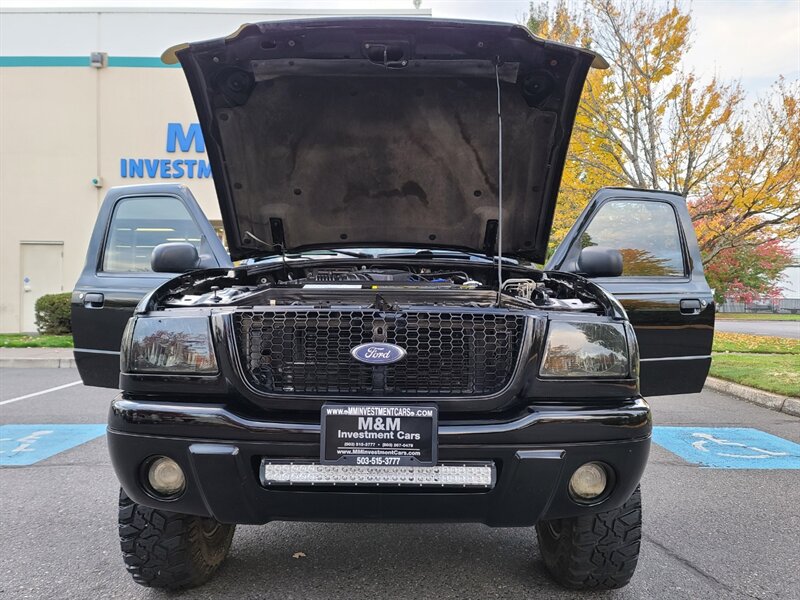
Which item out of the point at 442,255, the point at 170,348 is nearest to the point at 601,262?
the point at 442,255

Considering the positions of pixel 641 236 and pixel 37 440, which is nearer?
pixel 641 236

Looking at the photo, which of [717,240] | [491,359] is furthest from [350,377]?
[717,240]

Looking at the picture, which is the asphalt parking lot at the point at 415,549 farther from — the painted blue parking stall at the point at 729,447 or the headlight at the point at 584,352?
the headlight at the point at 584,352

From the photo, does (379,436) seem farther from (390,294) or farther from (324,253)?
(324,253)

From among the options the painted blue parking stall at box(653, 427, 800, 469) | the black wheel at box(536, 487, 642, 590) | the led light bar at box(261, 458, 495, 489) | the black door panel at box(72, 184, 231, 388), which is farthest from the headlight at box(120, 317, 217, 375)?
the painted blue parking stall at box(653, 427, 800, 469)

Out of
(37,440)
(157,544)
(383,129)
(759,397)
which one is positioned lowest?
(37,440)

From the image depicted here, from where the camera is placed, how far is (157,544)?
2.28m

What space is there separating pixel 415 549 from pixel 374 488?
3.42 ft

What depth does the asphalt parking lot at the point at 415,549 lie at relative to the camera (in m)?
2.44

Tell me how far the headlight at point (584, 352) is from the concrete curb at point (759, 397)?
528 cm

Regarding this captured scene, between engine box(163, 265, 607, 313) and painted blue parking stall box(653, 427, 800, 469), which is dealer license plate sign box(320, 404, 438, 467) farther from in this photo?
painted blue parking stall box(653, 427, 800, 469)

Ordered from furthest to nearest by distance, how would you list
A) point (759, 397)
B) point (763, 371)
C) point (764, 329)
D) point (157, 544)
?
1. point (764, 329)
2. point (763, 371)
3. point (759, 397)
4. point (157, 544)

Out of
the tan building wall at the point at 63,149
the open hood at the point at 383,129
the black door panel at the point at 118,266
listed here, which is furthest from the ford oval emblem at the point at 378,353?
the tan building wall at the point at 63,149

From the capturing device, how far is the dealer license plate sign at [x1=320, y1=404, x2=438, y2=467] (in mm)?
1945
